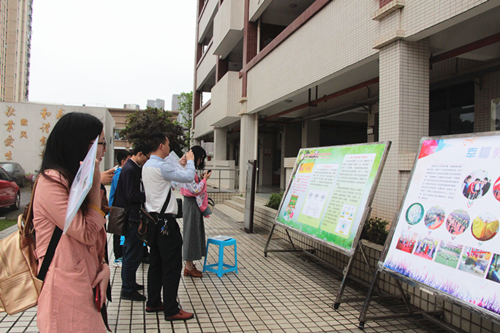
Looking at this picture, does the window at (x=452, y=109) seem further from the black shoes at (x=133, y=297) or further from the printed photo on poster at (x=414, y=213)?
the black shoes at (x=133, y=297)

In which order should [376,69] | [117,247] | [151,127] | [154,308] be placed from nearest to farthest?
1. [154,308]
2. [117,247]
3. [376,69]
4. [151,127]

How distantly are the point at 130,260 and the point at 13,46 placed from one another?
239 ft

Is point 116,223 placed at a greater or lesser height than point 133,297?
greater

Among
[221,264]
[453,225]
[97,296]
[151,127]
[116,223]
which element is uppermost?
[151,127]

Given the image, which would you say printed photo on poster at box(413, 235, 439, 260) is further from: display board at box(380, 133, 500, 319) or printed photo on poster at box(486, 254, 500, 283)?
printed photo on poster at box(486, 254, 500, 283)

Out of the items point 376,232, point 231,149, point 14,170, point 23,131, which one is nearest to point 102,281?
point 376,232

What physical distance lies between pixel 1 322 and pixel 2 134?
23.6 metres

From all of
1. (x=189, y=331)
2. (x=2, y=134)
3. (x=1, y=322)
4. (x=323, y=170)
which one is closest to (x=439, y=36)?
(x=323, y=170)

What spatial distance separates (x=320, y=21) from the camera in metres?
7.43

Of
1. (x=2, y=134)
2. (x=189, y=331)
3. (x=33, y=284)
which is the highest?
(x=2, y=134)

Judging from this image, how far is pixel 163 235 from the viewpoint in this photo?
3.33 meters

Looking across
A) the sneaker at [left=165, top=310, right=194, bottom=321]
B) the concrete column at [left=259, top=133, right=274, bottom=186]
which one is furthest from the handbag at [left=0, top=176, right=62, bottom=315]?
the concrete column at [left=259, top=133, right=274, bottom=186]

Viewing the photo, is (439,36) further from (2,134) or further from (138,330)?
(2,134)

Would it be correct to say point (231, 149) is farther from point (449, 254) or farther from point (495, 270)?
point (495, 270)
